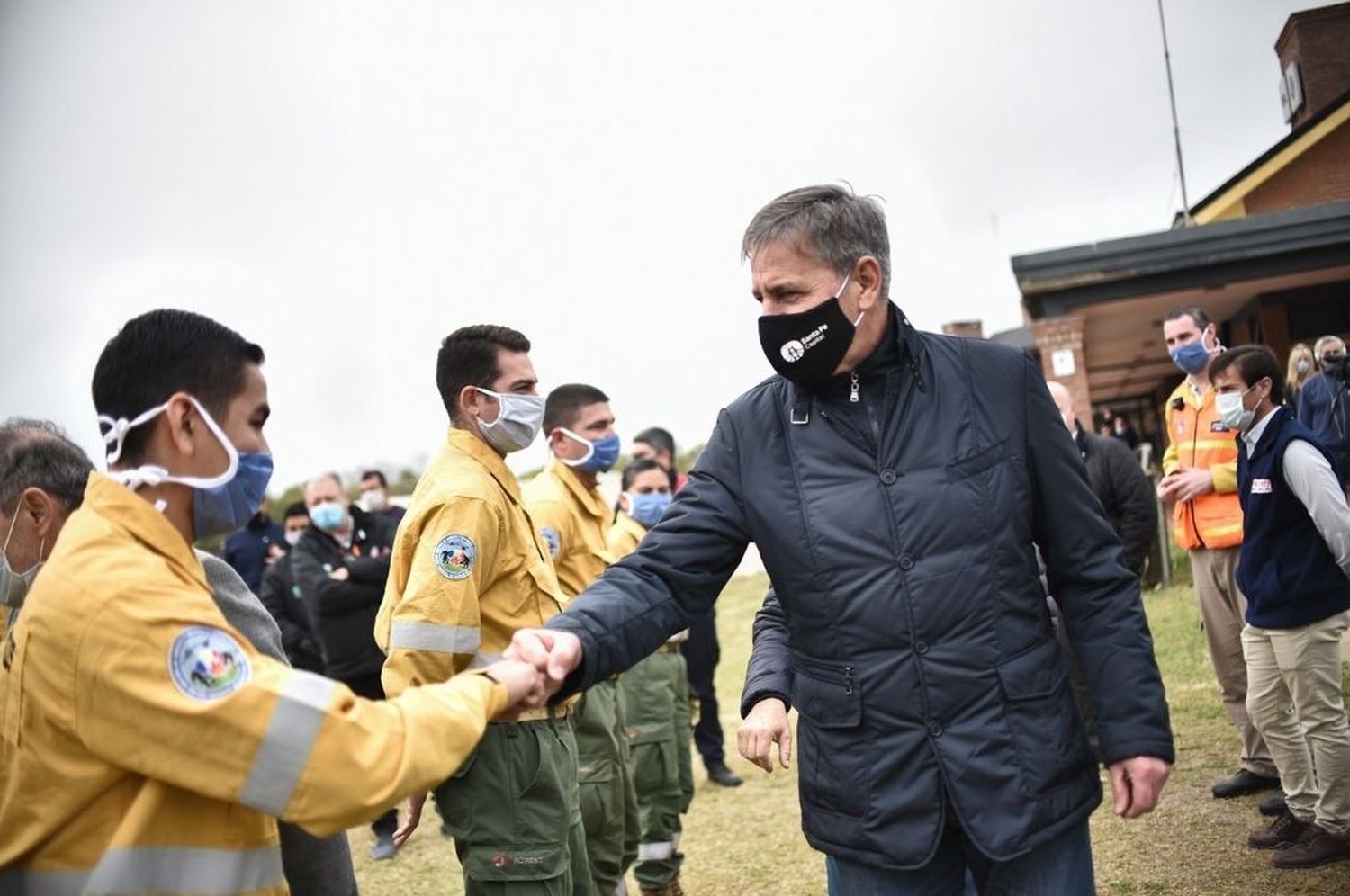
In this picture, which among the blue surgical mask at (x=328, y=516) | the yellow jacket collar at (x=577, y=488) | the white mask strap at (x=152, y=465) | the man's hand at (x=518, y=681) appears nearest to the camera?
the white mask strap at (x=152, y=465)

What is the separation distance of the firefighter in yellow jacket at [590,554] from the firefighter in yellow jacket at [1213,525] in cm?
323

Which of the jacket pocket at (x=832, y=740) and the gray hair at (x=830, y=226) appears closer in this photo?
the jacket pocket at (x=832, y=740)

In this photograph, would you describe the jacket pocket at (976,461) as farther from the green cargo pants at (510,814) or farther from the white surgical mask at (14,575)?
the white surgical mask at (14,575)

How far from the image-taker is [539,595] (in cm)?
434

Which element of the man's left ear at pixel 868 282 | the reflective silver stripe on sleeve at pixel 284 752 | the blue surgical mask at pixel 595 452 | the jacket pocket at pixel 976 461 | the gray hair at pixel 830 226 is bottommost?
the blue surgical mask at pixel 595 452

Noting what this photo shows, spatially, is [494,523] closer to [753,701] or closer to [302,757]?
[753,701]

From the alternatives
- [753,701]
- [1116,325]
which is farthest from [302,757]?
→ [1116,325]

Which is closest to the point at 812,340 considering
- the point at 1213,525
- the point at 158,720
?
the point at 158,720

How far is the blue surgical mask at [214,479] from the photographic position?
2.39 m

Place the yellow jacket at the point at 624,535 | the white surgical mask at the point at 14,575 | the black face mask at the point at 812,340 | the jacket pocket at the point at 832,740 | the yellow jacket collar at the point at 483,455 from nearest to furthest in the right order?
the jacket pocket at the point at 832,740 < the black face mask at the point at 812,340 < the white surgical mask at the point at 14,575 < the yellow jacket collar at the point at 483,455 < the yellow jacket at the point at 624,535

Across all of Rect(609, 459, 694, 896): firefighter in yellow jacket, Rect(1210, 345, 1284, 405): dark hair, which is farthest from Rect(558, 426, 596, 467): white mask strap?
Rect(1210, 345, 1284, 405): dark hair

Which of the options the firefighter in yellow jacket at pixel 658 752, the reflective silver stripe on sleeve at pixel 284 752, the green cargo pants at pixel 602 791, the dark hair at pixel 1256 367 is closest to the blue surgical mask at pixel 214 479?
the reflective silver stripe on sleeve at pixel 284 752

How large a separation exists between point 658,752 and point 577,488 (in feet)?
6.36

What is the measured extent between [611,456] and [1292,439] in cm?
343
